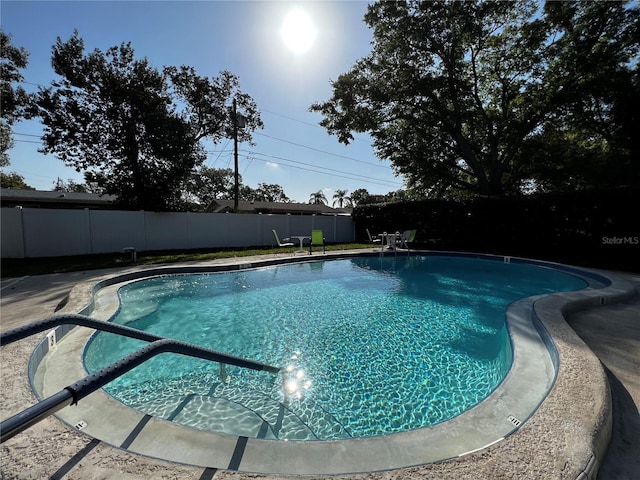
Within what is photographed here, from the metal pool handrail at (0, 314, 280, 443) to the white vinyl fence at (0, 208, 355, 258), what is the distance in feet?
40.5

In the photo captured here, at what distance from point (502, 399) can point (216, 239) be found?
14.5m

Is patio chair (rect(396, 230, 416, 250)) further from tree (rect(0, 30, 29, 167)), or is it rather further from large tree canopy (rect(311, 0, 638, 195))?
tree (rect(0, 30, 29, 167))

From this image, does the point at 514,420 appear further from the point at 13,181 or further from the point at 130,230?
the point at 13,181

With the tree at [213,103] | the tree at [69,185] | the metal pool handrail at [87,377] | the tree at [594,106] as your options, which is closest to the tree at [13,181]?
the tree at [69,185]

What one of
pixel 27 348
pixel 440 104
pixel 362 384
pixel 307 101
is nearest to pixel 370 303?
pixel 362 384

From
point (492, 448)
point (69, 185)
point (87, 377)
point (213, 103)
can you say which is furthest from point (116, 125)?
point (69, 185)

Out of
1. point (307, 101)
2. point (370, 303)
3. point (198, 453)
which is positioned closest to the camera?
point (198, 453)

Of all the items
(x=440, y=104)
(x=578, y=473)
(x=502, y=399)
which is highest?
(x=440, y=104)

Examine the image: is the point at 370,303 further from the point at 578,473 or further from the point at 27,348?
the point at 27,348

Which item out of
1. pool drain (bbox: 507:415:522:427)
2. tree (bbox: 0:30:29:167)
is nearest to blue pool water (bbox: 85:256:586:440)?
pool drain (bbox: 507:415:522:427)

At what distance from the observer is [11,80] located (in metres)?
14.7

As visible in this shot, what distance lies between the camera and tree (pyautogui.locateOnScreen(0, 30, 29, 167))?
14.4 m

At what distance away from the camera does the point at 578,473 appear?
1529 millimetres

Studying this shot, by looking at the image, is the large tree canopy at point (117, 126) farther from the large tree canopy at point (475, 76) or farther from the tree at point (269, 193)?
the tree at point (269, 193)
